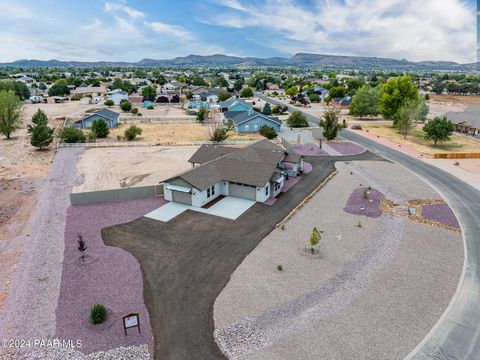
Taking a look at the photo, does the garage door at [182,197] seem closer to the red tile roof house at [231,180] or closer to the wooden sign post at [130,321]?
the red tile roof house at [231,180]

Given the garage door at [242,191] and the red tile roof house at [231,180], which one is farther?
the garage door at [242,191]

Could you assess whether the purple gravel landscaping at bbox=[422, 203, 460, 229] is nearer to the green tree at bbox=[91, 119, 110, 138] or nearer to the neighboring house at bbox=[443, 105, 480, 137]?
the neighboring house at bbox=[443, 105, 480, 137]

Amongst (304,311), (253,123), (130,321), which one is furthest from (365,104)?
(130,321)

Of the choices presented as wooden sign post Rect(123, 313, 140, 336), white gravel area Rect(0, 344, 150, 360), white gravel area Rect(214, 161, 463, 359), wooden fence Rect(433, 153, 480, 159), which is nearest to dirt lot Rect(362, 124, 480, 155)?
wooden fence Rect(433, 153, 480, 159)

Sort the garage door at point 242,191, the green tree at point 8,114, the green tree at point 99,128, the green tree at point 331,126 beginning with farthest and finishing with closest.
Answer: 1. the green tree at point 99,128
2. the green tree at point 8,114
3. the green tree at point 331,126
4. the garage door at point 242,191

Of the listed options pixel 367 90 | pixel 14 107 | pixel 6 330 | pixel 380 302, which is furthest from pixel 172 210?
pixel 367 90

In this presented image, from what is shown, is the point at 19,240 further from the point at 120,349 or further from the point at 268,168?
the point at 268,168

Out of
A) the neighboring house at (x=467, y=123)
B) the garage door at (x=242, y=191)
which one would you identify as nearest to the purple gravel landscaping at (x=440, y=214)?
the garage door at (x=242, y=191)
